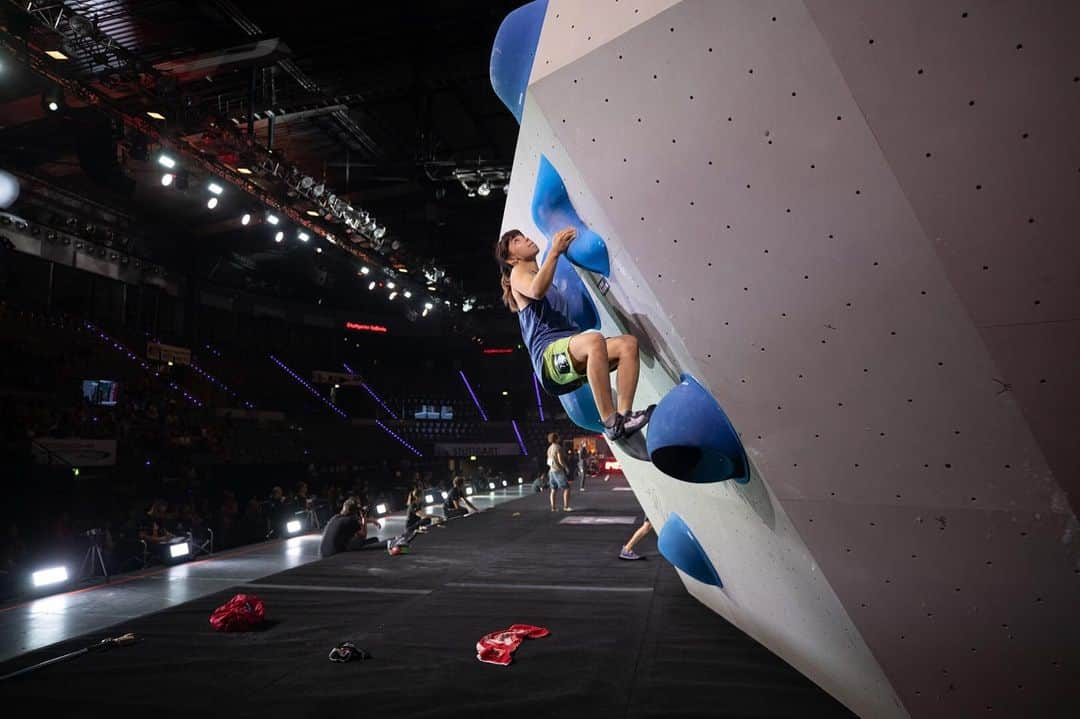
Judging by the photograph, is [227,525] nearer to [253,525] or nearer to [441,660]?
[253,525]

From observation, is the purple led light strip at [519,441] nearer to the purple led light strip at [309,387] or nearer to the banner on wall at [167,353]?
the purple led light strip at [309,387]

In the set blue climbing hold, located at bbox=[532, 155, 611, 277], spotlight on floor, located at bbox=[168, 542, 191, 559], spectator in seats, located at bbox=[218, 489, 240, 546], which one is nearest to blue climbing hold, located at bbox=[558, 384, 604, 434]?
blue climbing hold, located at bbox=[532, 155, 611, 277]

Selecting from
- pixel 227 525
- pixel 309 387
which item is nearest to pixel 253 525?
pixel 227 525

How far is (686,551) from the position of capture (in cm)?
316

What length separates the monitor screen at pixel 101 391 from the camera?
13.4 meters

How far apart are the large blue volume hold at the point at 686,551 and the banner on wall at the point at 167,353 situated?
16416mm

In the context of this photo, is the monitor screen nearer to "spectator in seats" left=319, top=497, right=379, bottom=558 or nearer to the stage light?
the stage light

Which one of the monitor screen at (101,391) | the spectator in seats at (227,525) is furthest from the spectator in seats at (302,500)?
the monitor screen at (101,391)

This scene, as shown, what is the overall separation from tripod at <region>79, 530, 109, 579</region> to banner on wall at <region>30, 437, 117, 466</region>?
3707 mm

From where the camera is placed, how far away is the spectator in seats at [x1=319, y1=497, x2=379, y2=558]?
630cm

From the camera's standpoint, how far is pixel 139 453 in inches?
446

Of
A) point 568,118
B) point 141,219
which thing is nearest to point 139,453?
point 141,219

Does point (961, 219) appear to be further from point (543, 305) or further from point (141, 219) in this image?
point (141, 219)

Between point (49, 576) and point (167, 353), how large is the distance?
1189cm
